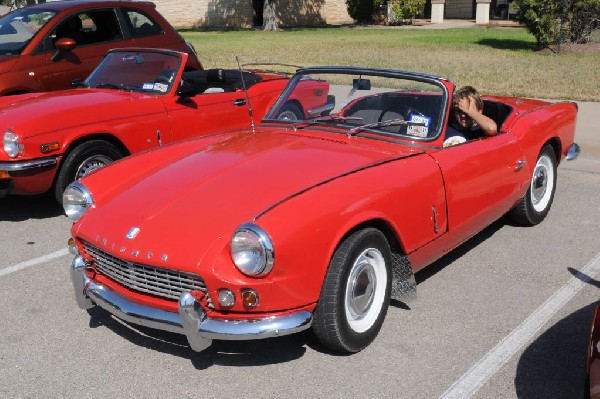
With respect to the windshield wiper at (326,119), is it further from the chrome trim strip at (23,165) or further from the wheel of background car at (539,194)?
the chrome trim strip at (23,165)

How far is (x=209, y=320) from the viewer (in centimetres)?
329

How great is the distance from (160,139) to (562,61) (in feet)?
43.1

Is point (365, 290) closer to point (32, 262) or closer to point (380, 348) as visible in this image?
point (380, 348)

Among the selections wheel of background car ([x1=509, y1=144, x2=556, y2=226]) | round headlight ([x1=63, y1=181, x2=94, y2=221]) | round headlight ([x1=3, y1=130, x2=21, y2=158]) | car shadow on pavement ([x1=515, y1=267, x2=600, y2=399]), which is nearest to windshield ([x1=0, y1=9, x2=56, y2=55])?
round headlight ([x1=3, y1=130, x2=21, y2=158])

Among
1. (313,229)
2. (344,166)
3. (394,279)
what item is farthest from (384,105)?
(313,229)

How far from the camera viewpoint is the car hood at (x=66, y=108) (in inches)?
232

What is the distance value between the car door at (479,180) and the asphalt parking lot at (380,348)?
0.41m

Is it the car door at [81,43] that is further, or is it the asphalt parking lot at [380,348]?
the car door at [81,43]

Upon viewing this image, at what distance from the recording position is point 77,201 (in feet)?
13.5

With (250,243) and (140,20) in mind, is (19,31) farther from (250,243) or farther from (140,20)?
(250,243)

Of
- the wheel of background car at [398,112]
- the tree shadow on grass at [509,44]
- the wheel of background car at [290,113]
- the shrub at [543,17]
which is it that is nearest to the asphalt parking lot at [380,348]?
the wheel of background car at [398,112]

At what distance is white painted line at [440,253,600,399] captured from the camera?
342 centimetres

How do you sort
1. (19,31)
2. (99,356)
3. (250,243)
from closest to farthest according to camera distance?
(250,243)
(99,356)
(19,31)

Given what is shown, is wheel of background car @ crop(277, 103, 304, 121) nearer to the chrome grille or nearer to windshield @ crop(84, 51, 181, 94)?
the chrome grille
